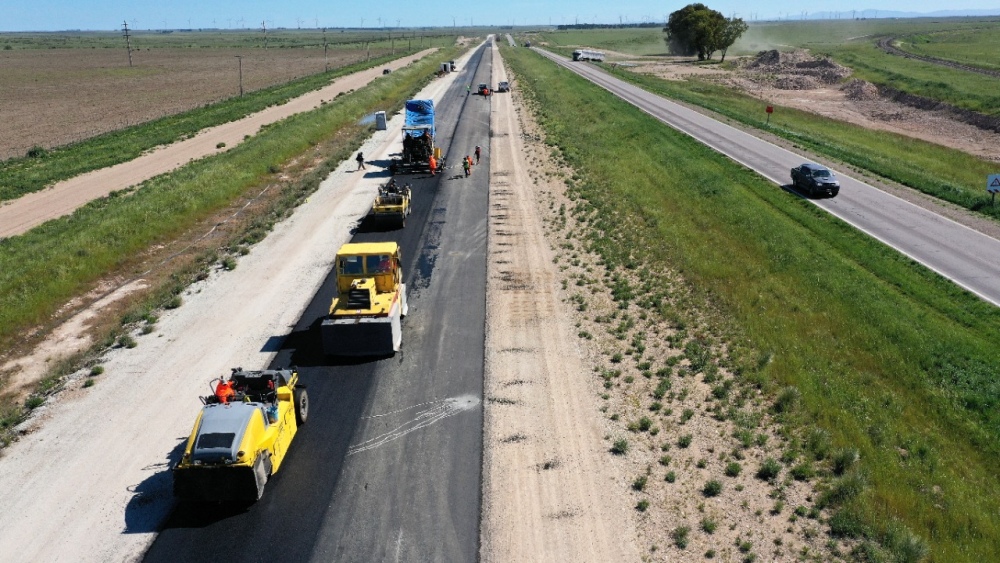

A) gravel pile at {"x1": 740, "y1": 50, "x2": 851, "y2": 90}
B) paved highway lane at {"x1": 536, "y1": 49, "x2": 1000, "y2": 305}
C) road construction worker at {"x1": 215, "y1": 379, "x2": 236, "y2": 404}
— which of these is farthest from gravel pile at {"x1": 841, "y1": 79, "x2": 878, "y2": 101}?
road construction worker at {"x1": 215, "y1": 379, "x2": 236, "y2": 404}

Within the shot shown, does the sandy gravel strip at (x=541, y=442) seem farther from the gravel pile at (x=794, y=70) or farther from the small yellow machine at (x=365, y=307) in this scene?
the gravel pile at (x=794, y=70)

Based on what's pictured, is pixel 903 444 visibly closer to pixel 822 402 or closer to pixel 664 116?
pixel 822 402

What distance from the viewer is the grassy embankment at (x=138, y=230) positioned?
2403 cm

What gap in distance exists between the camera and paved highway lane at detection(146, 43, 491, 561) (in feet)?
43.1

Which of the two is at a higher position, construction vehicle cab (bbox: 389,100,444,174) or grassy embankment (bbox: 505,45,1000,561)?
construction vehicle cab (bbox: 389,100,444,174)

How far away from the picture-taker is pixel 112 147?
53.8 metres

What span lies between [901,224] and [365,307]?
93.2ft

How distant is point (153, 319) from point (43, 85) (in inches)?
4205

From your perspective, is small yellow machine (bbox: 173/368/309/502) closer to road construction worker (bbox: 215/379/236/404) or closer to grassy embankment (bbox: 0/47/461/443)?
road construction worker (bbox: 215/379/236/404)

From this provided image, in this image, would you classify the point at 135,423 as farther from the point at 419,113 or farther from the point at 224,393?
the point at 419,113

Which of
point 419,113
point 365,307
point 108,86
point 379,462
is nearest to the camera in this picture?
point 379,462

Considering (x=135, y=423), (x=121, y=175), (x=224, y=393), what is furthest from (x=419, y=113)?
(x=224, y=393)

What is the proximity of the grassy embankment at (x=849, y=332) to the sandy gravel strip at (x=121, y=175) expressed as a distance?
95.8ft

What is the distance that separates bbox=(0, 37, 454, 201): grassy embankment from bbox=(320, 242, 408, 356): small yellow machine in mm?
30907
